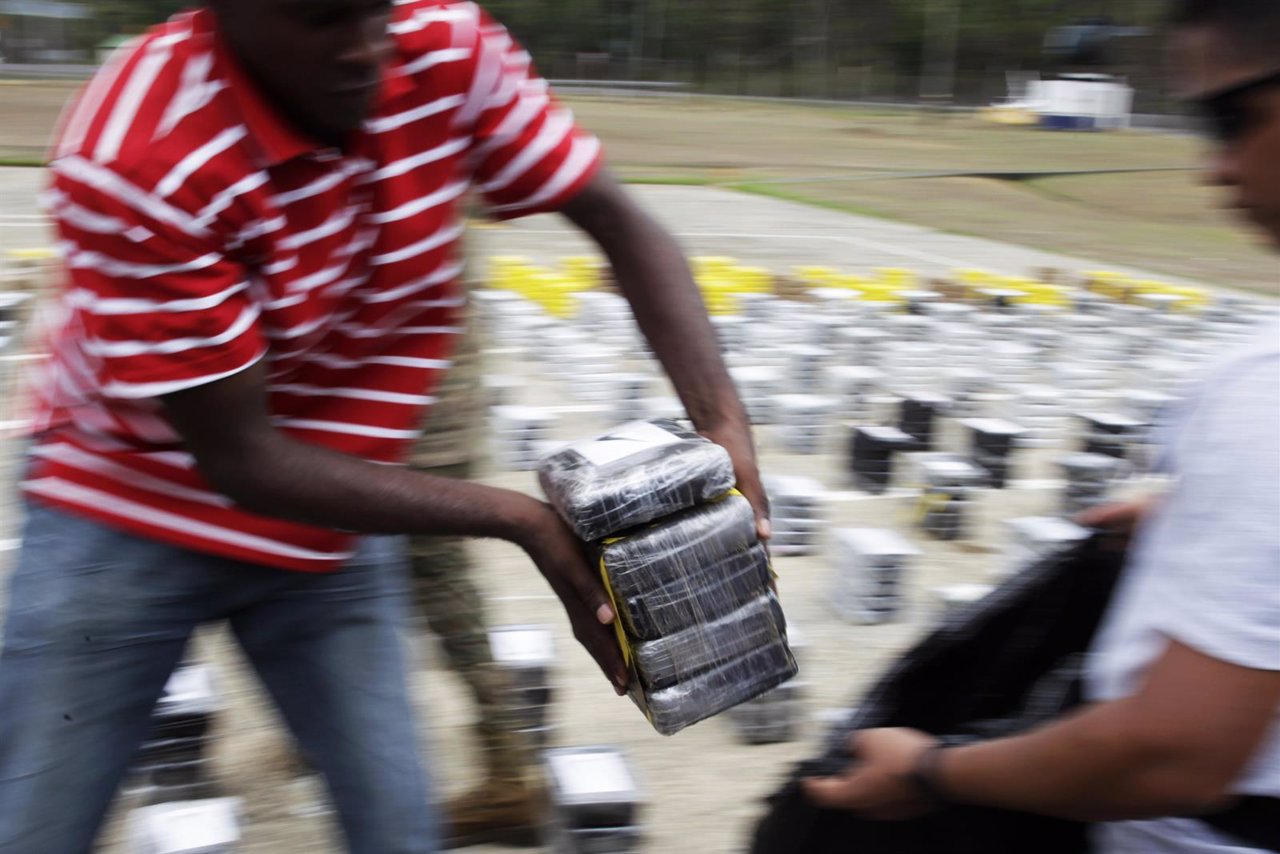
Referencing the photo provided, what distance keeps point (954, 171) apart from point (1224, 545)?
23.4 metres

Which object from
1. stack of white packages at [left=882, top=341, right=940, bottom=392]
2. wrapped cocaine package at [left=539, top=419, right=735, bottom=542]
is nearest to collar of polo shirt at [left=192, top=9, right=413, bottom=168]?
wrapped cocaine package at [left=539, top=419, right=735, bottom=542]

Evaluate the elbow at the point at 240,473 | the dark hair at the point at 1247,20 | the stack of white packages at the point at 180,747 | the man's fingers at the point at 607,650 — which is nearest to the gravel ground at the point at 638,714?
the stack of white packages at the point at 180,747

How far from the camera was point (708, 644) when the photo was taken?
67.3 inches

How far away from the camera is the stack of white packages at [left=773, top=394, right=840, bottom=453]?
6.02m

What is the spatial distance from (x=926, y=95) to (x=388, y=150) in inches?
2145

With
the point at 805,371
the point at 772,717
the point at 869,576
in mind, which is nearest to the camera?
the point at 772,717

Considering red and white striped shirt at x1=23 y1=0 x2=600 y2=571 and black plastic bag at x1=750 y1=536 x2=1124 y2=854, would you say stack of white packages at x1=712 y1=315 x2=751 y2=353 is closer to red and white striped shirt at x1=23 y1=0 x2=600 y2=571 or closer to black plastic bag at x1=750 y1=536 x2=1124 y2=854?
red and white striped shirt at x1=23 y1=0 x2=600 y2=571

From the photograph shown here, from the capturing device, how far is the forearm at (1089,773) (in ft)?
4.26

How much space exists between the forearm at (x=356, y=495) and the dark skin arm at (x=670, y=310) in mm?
459

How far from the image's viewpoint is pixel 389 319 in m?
1.75

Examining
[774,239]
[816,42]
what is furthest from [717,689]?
[816,42]

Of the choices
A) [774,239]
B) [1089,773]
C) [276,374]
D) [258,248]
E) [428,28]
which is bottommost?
[774,239]

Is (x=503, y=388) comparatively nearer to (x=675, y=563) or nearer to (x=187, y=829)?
(x=187, y=829)

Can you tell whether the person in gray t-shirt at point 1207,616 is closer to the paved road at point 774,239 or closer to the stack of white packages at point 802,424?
the stack of white packages at point 802,424
